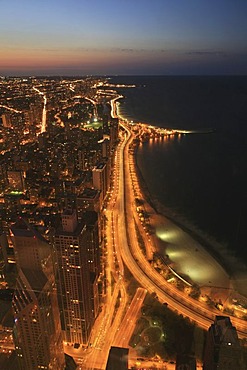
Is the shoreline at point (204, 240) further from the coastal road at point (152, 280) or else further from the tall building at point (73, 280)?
the tall building at point (73, 280)

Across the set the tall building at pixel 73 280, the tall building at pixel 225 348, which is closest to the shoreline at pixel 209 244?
the tall building at pixel 225 348

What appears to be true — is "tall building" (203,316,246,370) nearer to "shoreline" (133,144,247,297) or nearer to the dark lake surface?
"shoreline" (133,144,247,297)

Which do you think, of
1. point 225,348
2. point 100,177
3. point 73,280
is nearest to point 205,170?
point 100,177

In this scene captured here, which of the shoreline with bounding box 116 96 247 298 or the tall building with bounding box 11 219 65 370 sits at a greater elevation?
the tall building with bounding box 11 219 65 370

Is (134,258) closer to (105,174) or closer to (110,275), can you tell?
(110,275)

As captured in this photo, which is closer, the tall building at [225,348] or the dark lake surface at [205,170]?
the tall building at [225,348]

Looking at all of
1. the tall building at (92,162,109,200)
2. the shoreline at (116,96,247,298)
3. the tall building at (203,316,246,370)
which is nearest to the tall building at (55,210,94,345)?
the tall building at (203,316,246,370)
